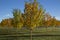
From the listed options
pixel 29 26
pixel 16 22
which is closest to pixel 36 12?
pixel 29 26

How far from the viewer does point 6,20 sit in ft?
274

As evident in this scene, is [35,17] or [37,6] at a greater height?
[37,6]

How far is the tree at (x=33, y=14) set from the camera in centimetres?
2986

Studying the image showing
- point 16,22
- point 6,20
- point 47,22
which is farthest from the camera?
point 6,20

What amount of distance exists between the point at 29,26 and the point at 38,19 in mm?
2052

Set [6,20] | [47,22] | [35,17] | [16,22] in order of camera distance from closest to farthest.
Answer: [35,17] → [16,22] → [47,22] → [6,20]

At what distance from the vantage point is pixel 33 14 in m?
29.8

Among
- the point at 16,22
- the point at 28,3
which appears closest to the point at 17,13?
the point at 16,22

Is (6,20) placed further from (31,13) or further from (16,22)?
(31,13)

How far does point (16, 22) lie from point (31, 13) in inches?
814

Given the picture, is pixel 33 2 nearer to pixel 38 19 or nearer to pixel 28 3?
pixel 28 3

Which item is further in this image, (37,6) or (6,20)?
(6,20)

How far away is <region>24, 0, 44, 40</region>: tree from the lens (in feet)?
98.0

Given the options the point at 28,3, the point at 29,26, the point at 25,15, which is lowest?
the point at 29,26
